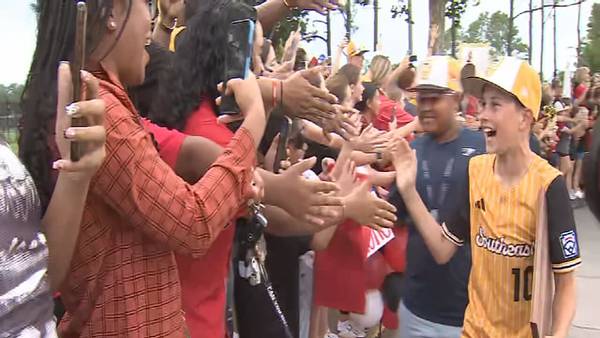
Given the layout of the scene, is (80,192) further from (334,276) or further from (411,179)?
(334,276)

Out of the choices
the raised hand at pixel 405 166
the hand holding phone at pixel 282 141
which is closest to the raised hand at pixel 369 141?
the raised hand at pixel 405 166

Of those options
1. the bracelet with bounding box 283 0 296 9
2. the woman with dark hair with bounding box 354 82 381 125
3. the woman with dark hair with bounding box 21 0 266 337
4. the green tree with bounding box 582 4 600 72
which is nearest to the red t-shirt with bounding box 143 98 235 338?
the woman with dark hair with bounding box 21 0 266 337

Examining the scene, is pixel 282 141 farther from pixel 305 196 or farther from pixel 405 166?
pixel 405 166

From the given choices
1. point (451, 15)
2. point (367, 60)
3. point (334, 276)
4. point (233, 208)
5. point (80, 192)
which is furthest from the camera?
point (451, 15)

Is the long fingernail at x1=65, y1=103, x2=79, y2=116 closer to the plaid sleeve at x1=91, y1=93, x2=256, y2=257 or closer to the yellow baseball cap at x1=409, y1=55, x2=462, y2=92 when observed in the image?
the plaid sleeve at x1=91, y1=93, x2=256, y2=257

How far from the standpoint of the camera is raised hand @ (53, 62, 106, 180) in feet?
3.97

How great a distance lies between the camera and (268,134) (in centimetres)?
276

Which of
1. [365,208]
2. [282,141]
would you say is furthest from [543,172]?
[282,141]

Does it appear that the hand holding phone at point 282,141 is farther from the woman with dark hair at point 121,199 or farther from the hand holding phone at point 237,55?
the woman with dark hair at point 121,199

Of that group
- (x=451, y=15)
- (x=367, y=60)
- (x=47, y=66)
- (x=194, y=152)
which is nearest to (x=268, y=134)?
(x=194, y=152)

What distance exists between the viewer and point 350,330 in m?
4.82

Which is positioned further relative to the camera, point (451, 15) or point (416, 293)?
point (451, 15)

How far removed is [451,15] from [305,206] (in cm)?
1987

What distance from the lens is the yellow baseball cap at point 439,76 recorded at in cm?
343
